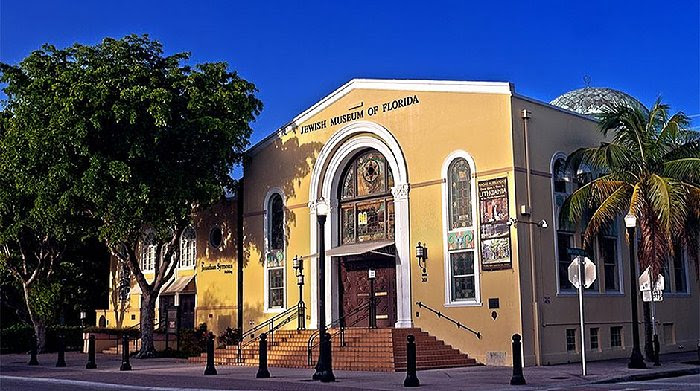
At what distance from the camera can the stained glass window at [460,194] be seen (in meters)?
25.2

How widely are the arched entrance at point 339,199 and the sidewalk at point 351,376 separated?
173 inches

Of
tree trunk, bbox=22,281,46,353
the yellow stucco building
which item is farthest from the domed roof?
tree trunk, bbox=22,281,46,353

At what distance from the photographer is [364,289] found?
92.4 feet

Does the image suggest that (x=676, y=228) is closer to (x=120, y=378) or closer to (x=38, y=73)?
(x=120, y=378)

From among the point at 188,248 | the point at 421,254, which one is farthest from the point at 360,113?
the point at 188,248

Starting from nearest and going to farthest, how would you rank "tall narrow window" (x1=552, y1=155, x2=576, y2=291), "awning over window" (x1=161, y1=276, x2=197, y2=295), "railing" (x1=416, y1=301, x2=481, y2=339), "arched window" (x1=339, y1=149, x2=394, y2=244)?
"railing" (x1=416, y1=301, x2=481, y2=339)
"tall narrow window" (x1=552, y1=155, x2=576, y2=291)
"arched window" (x1=339, y1=149, x2=394, y2=244)
"awning over window" (x1=161, y1=276, x2=197, y2=295)

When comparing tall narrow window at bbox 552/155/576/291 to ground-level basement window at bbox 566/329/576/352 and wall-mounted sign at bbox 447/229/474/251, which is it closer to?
ground-level basement window at bbox 566/329/576/352

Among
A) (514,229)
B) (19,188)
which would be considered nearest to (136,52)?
(19,188)

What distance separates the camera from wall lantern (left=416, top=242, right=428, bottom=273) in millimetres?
25766

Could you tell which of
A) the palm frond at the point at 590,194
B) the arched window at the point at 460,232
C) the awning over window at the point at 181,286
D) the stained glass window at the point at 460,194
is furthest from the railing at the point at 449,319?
the awning over window at the point at 181,286

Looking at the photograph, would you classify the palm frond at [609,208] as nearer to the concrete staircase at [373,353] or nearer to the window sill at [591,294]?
the window sill at [591,294]

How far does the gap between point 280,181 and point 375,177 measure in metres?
4.35

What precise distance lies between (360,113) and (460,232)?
A: 5.89 m

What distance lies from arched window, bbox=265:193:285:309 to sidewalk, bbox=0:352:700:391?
519cm
